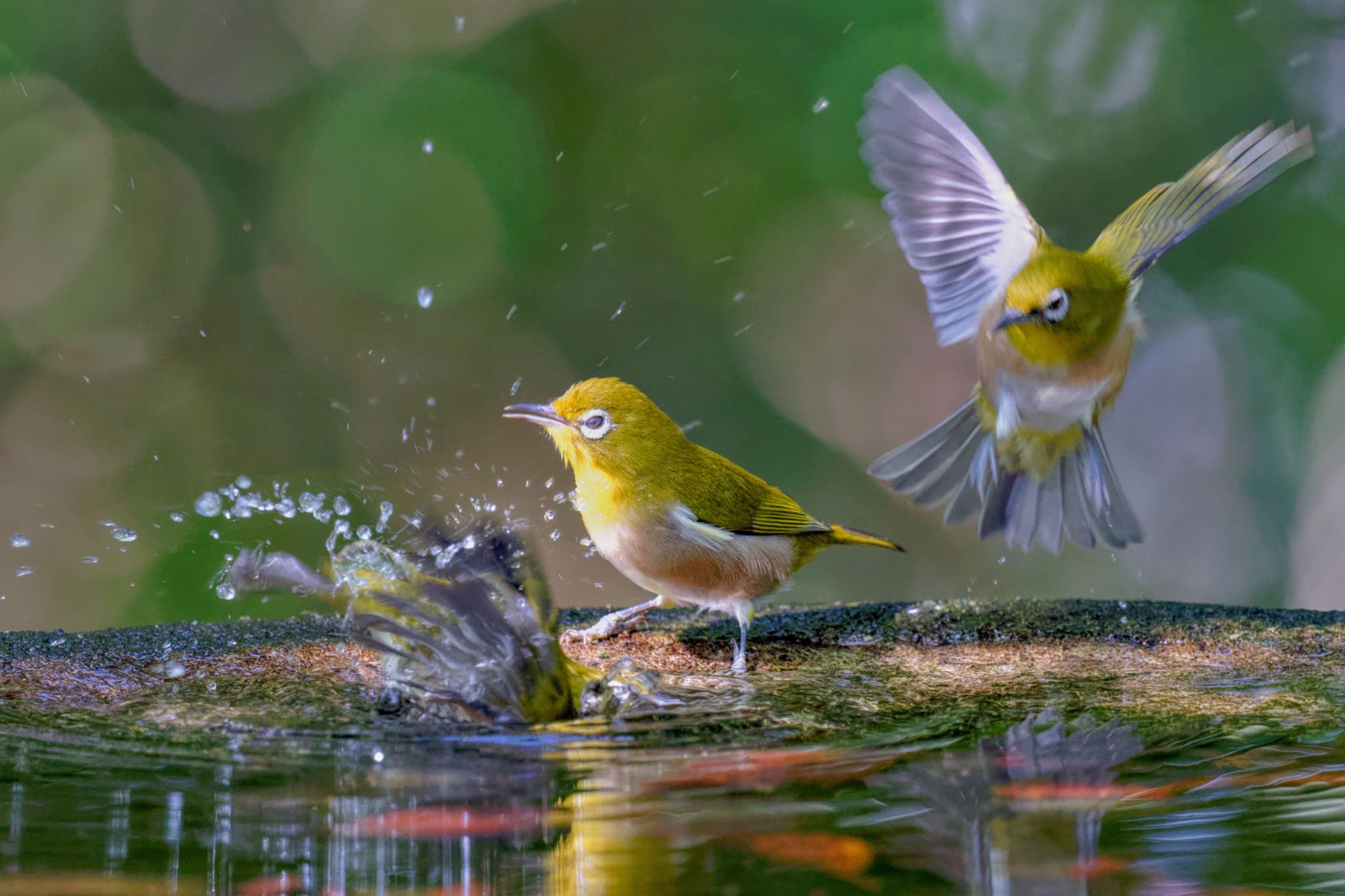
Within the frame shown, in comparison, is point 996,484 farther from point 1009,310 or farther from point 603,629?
point 603,629

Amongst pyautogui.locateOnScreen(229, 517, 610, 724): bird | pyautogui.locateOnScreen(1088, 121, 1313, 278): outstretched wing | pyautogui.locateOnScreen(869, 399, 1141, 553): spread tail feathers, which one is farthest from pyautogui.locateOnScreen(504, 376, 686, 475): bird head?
pyautogui.locateOnScreen(1088, 121, 1313, 278): outstretched wing

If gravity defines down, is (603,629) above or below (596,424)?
below

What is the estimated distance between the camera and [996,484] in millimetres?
3588

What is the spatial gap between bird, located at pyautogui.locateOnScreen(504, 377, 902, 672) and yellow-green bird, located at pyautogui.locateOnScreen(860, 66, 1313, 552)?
24.9 inches

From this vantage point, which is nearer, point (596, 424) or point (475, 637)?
point (475, 637)

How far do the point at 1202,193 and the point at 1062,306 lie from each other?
591mm

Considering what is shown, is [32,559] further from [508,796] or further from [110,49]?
[508,796]

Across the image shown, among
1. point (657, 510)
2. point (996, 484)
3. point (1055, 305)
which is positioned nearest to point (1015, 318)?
point (1055, 305)

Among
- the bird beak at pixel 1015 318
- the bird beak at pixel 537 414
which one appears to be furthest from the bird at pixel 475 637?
the bird beak at pixel 1015 318

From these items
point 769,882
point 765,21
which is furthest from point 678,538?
point 765,21

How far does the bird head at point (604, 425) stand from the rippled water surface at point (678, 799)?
0.85 meters

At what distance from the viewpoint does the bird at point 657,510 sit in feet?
9.34

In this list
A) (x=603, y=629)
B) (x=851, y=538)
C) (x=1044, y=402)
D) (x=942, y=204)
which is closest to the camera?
(x=603, y=629)

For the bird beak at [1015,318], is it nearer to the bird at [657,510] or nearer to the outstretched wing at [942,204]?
the outstretched wing at [942,204]
